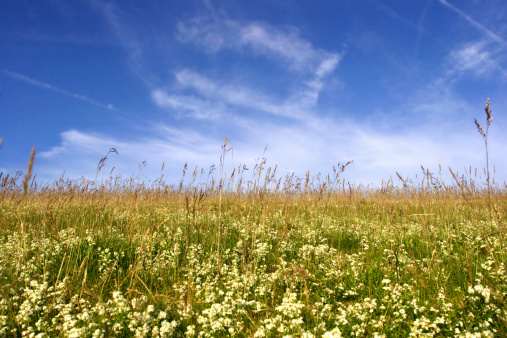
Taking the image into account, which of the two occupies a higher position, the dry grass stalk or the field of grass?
Answer: the dry grass stalk

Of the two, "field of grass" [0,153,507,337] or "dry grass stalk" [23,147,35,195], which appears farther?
"field of grass" [0,153,507,337]

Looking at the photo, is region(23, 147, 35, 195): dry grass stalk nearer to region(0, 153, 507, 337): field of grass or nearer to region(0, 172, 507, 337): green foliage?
region(0, 153, 507, 337): field of grass

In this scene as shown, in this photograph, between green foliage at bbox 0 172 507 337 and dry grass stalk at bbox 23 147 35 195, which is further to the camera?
green foliage at bbox 0 172 507 337

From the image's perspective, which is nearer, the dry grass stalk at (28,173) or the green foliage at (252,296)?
the dry grass stalk at (28,173)

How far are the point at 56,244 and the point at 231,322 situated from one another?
370cm

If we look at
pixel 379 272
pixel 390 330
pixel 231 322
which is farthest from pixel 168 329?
pixel 379 272

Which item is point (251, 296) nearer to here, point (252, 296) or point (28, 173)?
point (252, 296)

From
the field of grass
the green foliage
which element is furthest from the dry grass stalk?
the green foliage

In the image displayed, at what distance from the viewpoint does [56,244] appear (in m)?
4.91

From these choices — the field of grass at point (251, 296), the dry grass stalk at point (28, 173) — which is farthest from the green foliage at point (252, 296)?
the dry grass stalk at point (28, 173)

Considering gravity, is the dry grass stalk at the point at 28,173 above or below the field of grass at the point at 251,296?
above

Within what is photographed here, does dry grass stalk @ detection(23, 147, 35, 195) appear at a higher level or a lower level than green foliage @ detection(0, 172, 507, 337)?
higher

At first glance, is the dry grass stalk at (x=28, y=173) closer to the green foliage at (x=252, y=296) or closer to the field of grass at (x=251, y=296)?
the field of grass at (x=251, y=296)

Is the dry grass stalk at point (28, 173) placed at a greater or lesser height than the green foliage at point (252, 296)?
greater
